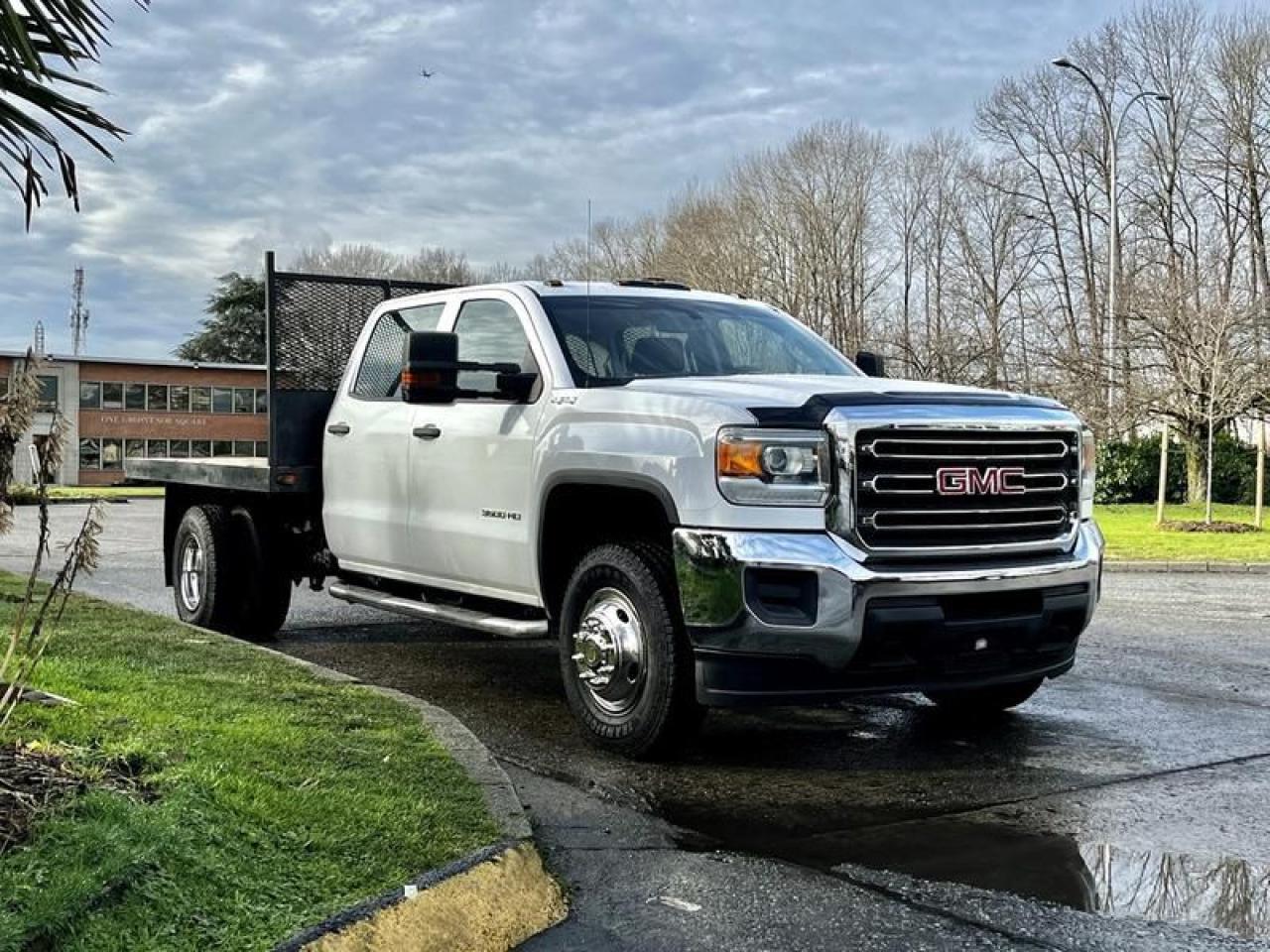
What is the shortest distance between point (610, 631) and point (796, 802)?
113 cm

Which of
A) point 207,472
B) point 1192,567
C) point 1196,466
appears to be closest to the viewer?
point 207,472

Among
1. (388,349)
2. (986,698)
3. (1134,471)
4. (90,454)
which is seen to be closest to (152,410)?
(90,454)

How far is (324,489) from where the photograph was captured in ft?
27.2

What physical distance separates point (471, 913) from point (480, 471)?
326cm

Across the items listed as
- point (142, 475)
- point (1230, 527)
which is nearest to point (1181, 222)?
point (1230, 527)

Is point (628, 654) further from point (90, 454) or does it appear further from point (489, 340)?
point (90, 454)

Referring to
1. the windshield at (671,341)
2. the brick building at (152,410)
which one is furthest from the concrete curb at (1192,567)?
the brick building at (152,410)

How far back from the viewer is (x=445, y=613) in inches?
275

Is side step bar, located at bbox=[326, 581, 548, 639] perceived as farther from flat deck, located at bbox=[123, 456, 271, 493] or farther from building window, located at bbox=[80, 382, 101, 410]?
building window, located at bbox=[80, 382, 101, 410]

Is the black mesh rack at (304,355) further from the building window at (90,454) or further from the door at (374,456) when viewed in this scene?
the building window at (90,454)

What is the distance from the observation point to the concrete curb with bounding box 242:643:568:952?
346cm

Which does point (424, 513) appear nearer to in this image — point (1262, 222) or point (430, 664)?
point (430, 664)

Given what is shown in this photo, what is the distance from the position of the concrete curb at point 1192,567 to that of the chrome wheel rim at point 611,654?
453 inches

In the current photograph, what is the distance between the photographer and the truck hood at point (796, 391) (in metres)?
5.45
